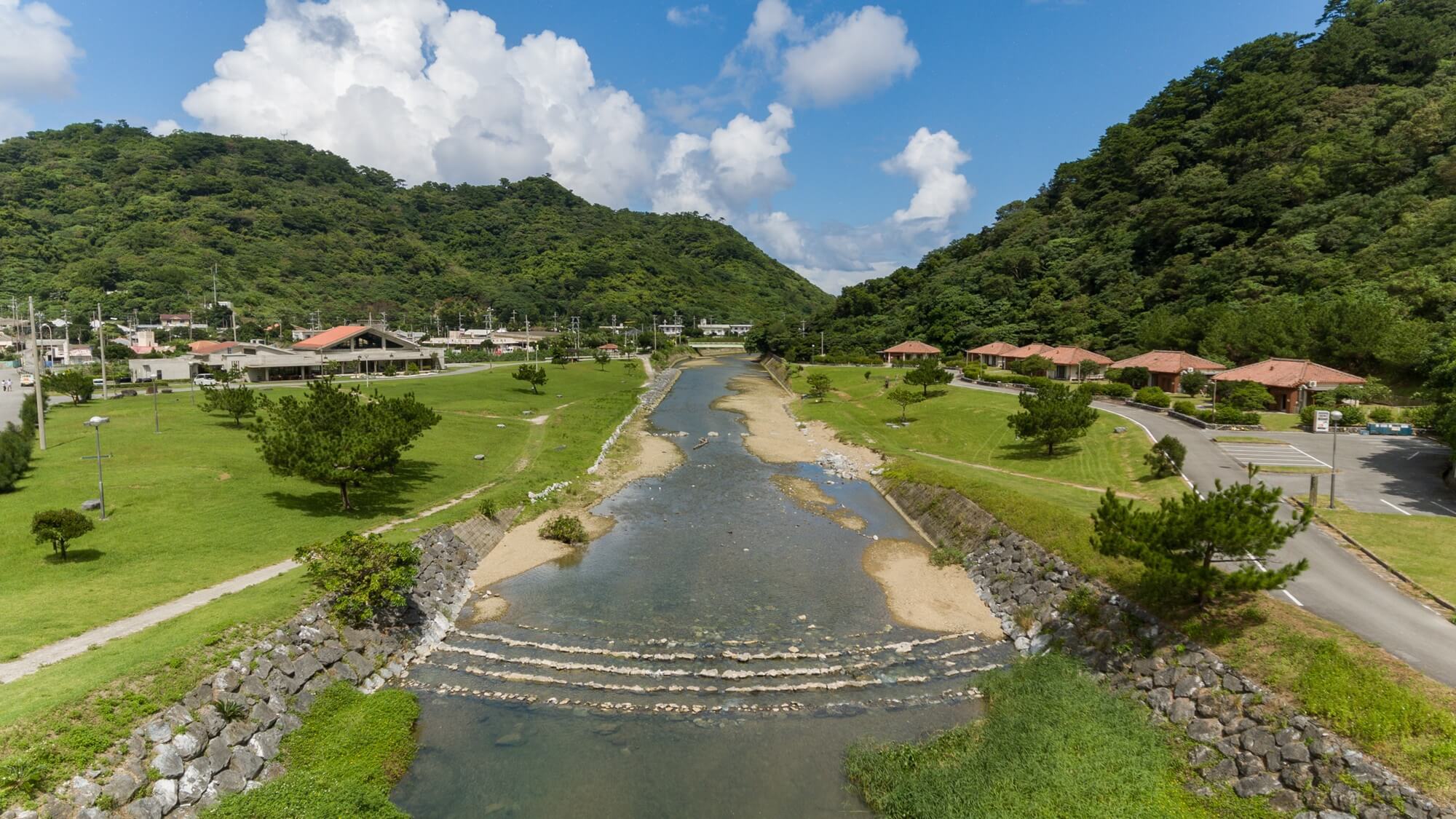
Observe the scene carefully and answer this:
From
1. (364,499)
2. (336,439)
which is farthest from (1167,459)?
(364,499)

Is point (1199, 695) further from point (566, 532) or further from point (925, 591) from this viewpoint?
point (566, 532)

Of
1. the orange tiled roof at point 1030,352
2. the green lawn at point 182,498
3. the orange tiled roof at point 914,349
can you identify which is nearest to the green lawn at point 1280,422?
the orange tiled roof at point 1030,352

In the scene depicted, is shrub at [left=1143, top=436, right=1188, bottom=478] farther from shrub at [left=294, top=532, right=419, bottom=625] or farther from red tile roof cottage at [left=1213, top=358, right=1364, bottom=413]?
shrub at [left=294, top=532, right=419, bottom=625]

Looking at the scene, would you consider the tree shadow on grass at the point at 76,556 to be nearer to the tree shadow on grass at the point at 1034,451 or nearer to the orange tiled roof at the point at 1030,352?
the tree shadow on grass at the point at 1034,451

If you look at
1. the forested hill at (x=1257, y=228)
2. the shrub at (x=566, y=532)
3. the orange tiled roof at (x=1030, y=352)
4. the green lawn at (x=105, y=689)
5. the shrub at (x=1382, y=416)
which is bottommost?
the shrub at (x=566, y=532)

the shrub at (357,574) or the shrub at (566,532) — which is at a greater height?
the shrub at (357,574)
